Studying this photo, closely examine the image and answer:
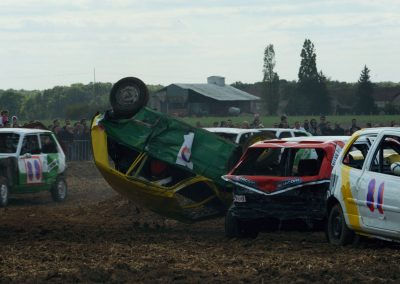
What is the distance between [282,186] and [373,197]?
1963 mm

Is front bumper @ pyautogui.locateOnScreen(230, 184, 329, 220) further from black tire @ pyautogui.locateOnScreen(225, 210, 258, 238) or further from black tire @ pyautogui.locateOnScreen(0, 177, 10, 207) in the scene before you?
black tire @ pyautogui.locateOnScreen(0, 177, 10, 207)

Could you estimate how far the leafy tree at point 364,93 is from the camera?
82.7 meters

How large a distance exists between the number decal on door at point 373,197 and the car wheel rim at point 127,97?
18.5ft

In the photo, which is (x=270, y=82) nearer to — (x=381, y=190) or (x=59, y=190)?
(x=59, y=190)

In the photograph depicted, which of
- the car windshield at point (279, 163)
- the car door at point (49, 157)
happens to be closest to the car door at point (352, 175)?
the car windshield at point (279, 163)

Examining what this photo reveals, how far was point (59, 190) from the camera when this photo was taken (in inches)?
949

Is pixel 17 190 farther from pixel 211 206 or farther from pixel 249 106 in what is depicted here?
pixel 249 106

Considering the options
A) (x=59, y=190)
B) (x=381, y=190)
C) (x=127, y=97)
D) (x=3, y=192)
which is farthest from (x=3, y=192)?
(x=381, y=190)

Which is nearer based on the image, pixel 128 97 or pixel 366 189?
pixel 366 189

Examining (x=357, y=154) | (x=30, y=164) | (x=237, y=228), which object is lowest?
(x=237, y=228)

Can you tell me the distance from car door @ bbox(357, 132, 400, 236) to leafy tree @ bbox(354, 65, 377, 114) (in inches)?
2767

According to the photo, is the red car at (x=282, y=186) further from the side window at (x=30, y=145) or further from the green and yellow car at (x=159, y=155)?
the side window at (x=30, y=145)

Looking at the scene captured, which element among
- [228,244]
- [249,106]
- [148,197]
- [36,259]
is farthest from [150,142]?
[249,106]

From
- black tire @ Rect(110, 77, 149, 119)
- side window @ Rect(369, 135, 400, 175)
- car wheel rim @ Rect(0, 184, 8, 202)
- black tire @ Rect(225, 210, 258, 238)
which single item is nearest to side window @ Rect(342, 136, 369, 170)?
side window @ Rect(369, 135, 400, 175)
